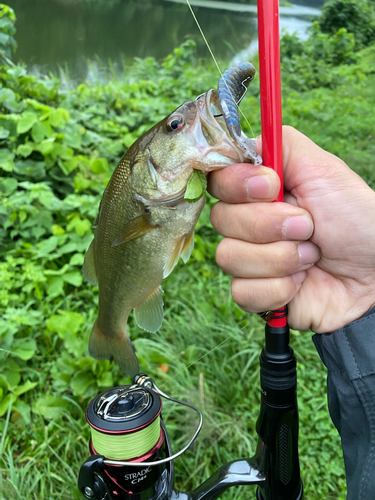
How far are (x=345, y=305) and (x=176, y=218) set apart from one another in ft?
2.18

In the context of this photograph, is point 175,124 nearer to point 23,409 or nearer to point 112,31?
point 23,409

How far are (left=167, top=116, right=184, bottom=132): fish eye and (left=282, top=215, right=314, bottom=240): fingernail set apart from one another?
394 millimetres

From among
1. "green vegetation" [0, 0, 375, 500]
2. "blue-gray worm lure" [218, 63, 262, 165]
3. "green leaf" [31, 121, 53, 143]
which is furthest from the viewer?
"green leaf" [31, 121, 53, 143]

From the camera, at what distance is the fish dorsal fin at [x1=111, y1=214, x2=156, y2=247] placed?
3.65 feet

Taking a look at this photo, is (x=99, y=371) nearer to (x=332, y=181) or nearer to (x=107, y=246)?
(x=107, y=246)

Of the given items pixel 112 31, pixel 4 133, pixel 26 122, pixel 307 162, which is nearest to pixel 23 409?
pixel 307 162

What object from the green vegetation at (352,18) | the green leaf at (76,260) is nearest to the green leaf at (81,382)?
the green leaf at (76,260)

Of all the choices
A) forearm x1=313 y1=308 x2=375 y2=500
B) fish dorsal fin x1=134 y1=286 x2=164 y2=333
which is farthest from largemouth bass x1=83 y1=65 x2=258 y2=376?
forearm x1=313 y1=308 x2=375 y2=500

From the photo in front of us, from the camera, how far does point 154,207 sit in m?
1.12

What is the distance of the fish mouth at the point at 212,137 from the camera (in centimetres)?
97

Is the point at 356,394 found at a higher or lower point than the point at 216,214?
lower

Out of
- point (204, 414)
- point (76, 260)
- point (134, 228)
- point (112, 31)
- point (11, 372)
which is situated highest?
point (112, 31)

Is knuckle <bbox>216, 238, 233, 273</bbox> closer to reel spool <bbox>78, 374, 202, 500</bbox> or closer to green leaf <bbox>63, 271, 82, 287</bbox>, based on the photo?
reel spool <bbox>78, 374, 202, 500</bbox>

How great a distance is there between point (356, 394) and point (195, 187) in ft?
2.34
